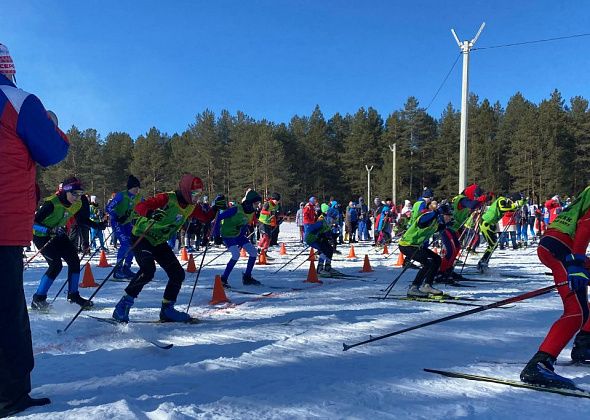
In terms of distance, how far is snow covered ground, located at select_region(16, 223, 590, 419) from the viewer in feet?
10.5

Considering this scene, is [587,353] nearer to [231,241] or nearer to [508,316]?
[508,316]

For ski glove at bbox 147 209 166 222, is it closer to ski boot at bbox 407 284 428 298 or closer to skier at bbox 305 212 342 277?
ski boot at bbox 407 284 428 298

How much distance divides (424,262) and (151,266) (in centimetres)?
457

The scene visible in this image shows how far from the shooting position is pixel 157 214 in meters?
5.82

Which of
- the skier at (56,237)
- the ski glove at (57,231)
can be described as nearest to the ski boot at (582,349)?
the skier at (56,237)

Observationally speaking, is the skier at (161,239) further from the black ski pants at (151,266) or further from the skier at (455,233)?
the skier at (455,233)

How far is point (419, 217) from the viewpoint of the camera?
25.4ft

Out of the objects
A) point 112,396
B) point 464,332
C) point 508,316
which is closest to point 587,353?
point 464,332

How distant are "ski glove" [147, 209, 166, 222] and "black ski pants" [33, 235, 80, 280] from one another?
2099mm

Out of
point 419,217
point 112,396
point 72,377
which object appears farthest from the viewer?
point 419,217

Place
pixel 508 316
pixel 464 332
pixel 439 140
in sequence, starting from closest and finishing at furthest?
pixel 464 332
pixel 508 316
pixel 439 140

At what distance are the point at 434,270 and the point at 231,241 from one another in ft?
13.3

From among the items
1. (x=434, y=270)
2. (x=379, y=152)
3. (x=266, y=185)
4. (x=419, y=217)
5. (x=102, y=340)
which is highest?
(x=379, y=152)

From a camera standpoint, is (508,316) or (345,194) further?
(345,194)
